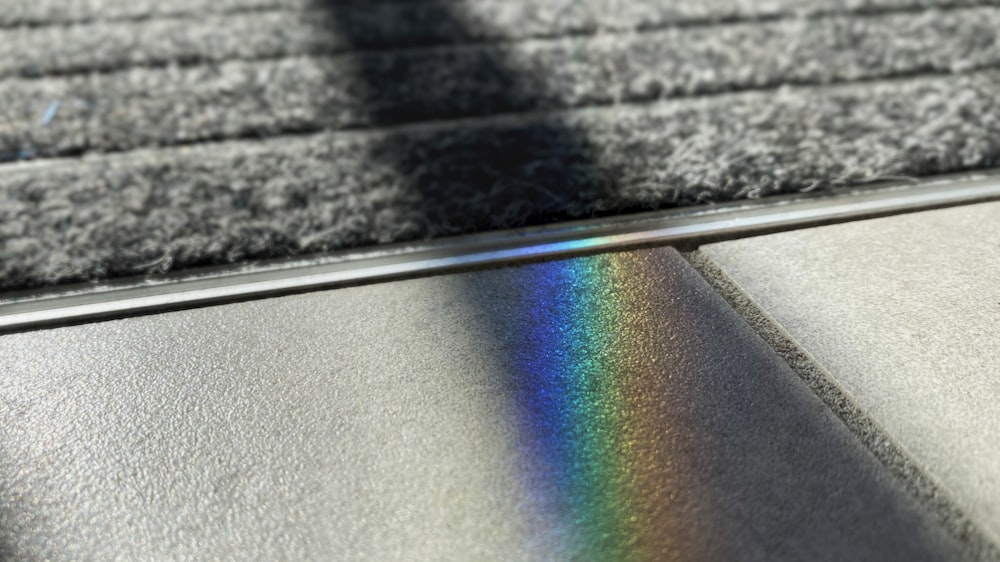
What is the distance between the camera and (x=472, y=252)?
792mm

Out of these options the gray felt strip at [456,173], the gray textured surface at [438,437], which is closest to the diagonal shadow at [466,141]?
the gray felt strip at [456,173]

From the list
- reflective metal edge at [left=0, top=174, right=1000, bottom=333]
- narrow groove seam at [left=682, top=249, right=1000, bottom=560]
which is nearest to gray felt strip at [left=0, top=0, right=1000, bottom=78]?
reflective metal edge at [left=0, top=174, right=1000, bottom=333]

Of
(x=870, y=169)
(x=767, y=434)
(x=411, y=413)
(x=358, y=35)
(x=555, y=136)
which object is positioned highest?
(x=358, y=35)

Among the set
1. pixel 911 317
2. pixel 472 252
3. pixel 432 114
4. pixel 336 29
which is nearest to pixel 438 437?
pixel 472 252

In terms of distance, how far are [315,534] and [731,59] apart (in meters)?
0.89

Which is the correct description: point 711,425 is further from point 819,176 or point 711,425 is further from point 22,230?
point 22,230

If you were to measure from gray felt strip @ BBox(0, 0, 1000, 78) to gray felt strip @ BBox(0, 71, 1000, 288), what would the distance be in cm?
25

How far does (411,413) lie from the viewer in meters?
0.59

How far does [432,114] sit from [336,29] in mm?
300

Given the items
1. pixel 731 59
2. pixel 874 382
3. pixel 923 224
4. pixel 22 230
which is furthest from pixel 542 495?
pixel 731 59

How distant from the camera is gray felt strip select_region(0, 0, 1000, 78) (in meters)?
1.13

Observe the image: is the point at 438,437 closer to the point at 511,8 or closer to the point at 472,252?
the point at 472,252

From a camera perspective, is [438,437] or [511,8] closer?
[438,437]

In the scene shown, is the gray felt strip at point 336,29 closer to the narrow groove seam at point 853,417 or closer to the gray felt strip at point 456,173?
the gray felt strip at point 456,173
